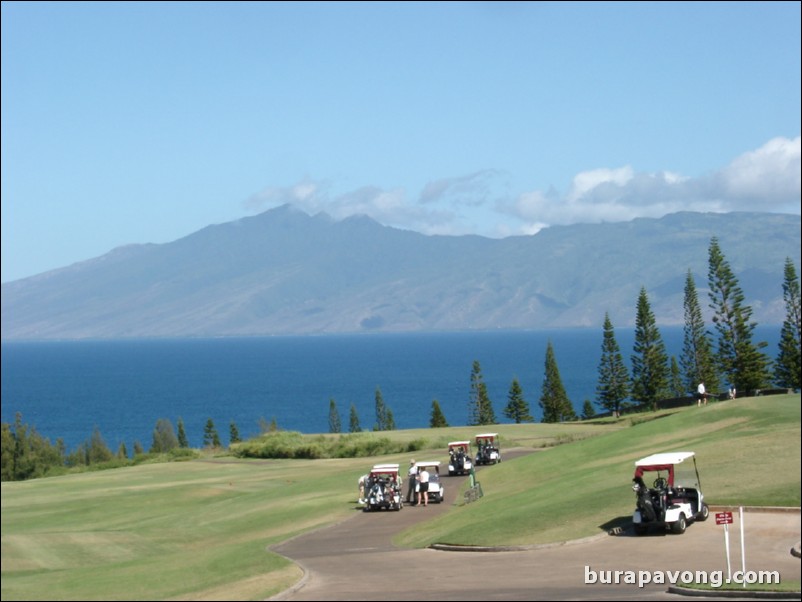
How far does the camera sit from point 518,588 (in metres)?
20.0

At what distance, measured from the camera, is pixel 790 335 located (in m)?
94.8

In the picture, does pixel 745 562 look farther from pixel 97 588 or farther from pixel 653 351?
pixel 653 351

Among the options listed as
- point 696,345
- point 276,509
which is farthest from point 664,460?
point 696,345

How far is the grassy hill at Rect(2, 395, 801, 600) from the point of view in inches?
1029

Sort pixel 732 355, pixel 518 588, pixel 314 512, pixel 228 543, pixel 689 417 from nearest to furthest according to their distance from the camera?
pixel 518 588 → pixel 228 543 → pixel 314 512 → pixel 689 417 → pixel 732 355

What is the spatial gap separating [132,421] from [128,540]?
15036 cm

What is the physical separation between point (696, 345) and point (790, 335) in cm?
1408

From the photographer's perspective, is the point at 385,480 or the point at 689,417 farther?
the point at 689,417

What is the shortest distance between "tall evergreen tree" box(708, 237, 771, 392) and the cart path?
59.1 metres

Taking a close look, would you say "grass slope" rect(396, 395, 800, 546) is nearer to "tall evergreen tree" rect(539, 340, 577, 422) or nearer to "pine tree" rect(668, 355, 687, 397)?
"pine tree" rect(668, 355, 687, 397)

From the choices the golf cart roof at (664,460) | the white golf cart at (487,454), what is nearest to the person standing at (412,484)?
the white golf cart at (487,454)

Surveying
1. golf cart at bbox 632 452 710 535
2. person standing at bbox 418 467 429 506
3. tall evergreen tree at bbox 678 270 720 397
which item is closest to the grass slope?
golf cart at bbox 632 452 710 535

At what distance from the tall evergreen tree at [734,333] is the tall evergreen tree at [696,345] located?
148 cm

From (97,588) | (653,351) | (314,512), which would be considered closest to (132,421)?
(653,351)
